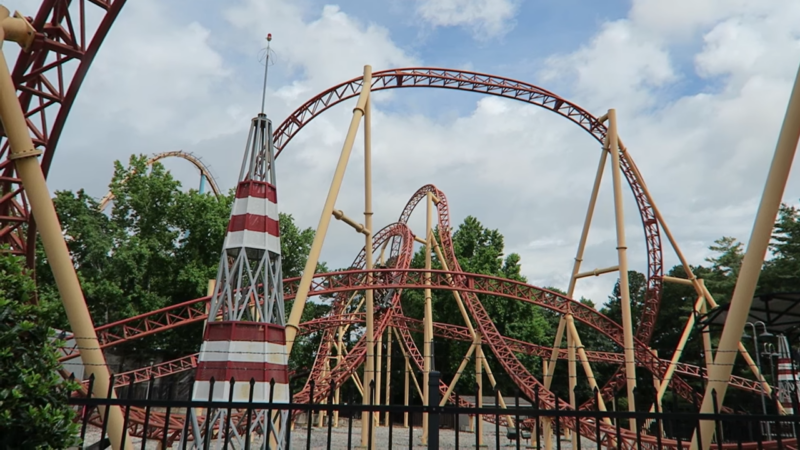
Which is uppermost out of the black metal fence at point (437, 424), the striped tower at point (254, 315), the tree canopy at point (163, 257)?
the tree canopy at point (163, 257)

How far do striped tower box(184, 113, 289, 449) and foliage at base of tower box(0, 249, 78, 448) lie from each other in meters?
1.83

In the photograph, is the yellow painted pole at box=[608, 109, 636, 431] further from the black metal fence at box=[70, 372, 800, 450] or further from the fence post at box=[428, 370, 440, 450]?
the fence post at box=[428, 370, 440, 450]

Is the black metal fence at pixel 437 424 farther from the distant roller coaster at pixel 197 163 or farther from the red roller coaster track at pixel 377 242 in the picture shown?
the distant roller coaster at pixel 197 163

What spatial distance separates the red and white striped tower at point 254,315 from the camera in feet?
18.4

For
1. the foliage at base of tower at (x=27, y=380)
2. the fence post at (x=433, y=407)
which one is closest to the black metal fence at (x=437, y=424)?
the fence post at (x=433, y=407)

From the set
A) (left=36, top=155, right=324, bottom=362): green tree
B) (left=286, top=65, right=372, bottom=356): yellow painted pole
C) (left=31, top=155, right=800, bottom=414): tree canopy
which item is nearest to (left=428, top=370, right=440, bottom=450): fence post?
(left=286, top=65, right=372, bottom=356): yellow painted pole

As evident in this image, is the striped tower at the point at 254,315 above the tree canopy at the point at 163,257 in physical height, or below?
below

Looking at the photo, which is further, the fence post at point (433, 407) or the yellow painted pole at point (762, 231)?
the yellow painted pole at point (762, 231)

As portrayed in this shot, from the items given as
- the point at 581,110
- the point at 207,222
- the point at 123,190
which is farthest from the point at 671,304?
the point at 123,190

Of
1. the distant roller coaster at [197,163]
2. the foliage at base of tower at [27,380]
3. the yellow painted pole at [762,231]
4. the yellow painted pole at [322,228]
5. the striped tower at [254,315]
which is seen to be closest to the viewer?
the foliage at base of tower at [27,380]

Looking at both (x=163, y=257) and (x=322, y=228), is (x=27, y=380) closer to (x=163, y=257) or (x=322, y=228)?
(x=322, y=228)

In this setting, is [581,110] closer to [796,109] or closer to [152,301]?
[796,109]

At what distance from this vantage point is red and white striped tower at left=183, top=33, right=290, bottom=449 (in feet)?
18.4

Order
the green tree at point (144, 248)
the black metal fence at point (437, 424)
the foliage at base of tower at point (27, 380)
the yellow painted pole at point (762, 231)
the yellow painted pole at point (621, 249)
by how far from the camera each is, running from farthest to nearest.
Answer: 1. the green tree at point (144, 248)
2. the yellow painted pole at point (621, 249)
3. the yellow painted pole at point (762, 231)
4. the black metal fence at point (437, 424)
5. the foliage at base of tower at point (27, 380)
